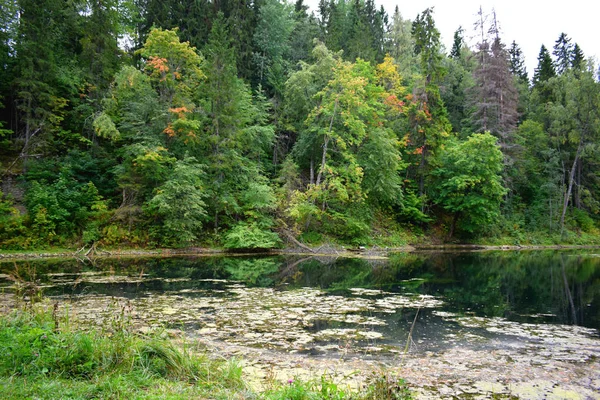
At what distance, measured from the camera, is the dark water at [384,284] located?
9273mm

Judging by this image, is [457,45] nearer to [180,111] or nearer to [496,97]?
[496,97]

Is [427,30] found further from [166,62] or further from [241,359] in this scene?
[241,359]

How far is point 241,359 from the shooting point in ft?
20.9

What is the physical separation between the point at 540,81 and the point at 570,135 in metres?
11.2

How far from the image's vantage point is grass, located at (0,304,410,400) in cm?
405

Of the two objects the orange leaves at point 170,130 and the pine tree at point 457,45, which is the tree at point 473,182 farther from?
the pine tree at point 457,45

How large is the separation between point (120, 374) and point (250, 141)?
25.0 metres

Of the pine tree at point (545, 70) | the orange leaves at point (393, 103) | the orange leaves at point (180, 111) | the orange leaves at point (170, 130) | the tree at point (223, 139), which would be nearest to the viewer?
the orange leaves at point (180, 111)

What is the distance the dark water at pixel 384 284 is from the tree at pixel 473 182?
8.50 m

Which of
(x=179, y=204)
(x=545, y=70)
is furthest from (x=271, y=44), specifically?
(x=545, y=70)

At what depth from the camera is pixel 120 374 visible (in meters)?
4.51

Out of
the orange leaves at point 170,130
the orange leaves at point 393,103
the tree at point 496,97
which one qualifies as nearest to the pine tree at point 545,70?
the tree at point 496,97

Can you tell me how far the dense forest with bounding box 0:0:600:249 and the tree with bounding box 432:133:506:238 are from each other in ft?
0.41

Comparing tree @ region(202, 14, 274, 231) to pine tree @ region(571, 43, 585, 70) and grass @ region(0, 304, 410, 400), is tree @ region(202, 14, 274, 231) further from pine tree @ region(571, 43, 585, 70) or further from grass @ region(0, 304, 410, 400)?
pine tree @ region(571, 43, 585, 70)
